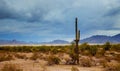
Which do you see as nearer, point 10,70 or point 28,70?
point 10,70

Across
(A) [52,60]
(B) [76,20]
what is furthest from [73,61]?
(B) [76,20]


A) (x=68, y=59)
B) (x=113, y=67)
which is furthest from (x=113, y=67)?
(x=68, y=59)

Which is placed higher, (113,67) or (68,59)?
(68,59)

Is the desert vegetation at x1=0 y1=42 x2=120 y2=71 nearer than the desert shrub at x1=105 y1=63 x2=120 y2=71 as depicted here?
No

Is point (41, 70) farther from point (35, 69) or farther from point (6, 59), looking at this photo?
point (6, 59)

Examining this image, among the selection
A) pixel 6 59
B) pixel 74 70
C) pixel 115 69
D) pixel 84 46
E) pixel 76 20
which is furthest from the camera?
pixel 84 46

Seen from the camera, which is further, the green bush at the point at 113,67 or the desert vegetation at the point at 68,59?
the desert vegetation at the point at 68,59

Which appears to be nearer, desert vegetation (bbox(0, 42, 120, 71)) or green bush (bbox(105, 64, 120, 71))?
green bush (bbox(105, 64, 120, 71))

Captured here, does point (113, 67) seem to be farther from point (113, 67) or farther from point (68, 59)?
point (68, 59)

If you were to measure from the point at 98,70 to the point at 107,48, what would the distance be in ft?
115

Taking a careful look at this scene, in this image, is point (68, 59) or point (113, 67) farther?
point (68, 59)

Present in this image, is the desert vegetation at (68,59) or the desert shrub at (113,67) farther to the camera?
the desert vegetation at (68,59)

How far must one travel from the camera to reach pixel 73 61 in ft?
90.3

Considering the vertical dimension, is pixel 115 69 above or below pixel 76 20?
below
